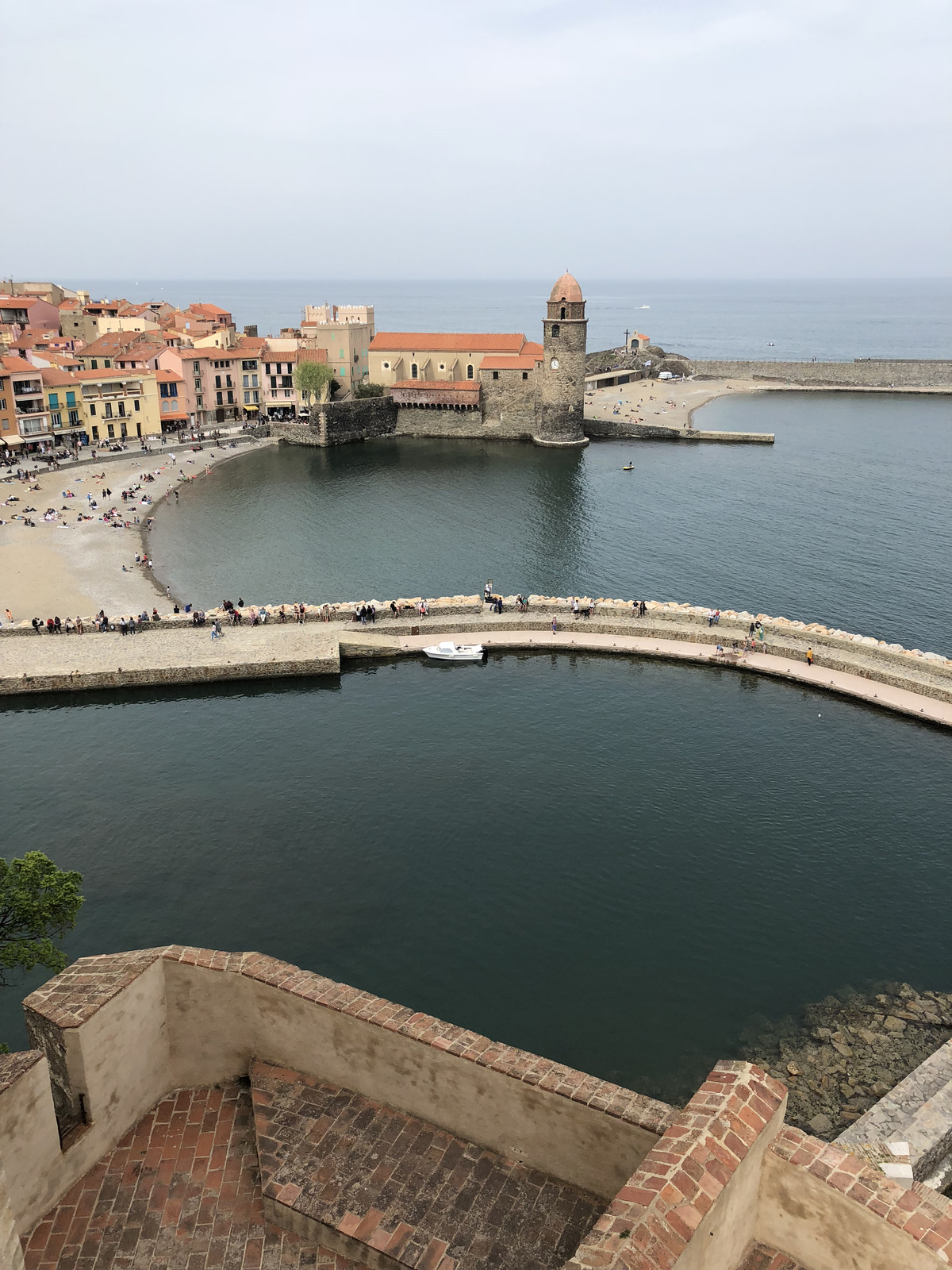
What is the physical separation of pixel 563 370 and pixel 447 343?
14.9 m

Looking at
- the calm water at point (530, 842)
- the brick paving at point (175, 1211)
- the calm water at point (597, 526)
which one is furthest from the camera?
the calm water at point (597, 526)

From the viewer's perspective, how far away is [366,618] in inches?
1476

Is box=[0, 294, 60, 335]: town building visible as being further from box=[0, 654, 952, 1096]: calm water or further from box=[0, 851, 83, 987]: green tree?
box=[0, 851, 83, 987]: green tree

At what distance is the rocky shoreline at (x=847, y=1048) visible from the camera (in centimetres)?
1612

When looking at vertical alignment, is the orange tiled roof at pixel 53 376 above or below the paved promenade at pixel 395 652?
above

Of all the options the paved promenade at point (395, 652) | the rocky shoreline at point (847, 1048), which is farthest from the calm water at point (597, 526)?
the rocky shoreline at point (847, 1048)

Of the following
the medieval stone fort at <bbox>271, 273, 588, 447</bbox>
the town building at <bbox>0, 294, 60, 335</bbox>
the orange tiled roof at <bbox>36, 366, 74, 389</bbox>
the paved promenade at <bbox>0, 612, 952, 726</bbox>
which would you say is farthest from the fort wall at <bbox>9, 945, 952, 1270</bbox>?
the town building at <bbox>0, 294, 60, 335</bbox>

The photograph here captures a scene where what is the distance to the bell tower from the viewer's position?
250 feet

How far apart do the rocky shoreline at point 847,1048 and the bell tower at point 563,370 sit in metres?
63.8

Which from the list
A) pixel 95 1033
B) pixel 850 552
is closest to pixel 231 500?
pixel 850 552

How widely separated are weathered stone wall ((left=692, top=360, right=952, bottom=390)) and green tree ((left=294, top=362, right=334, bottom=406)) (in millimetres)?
58284

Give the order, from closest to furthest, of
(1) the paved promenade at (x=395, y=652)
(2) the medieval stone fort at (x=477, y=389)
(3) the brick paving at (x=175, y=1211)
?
(3) the brick paving at (x=175, y=1211), (1) the paved promenade at (x=395, y=652), (2) the medieval stone fort at (x=477, y=389)

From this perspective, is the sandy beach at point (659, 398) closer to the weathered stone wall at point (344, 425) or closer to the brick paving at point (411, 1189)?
the weathered stone wall at point (344, 425)

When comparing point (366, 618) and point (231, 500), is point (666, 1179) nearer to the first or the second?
point (366, 618)
